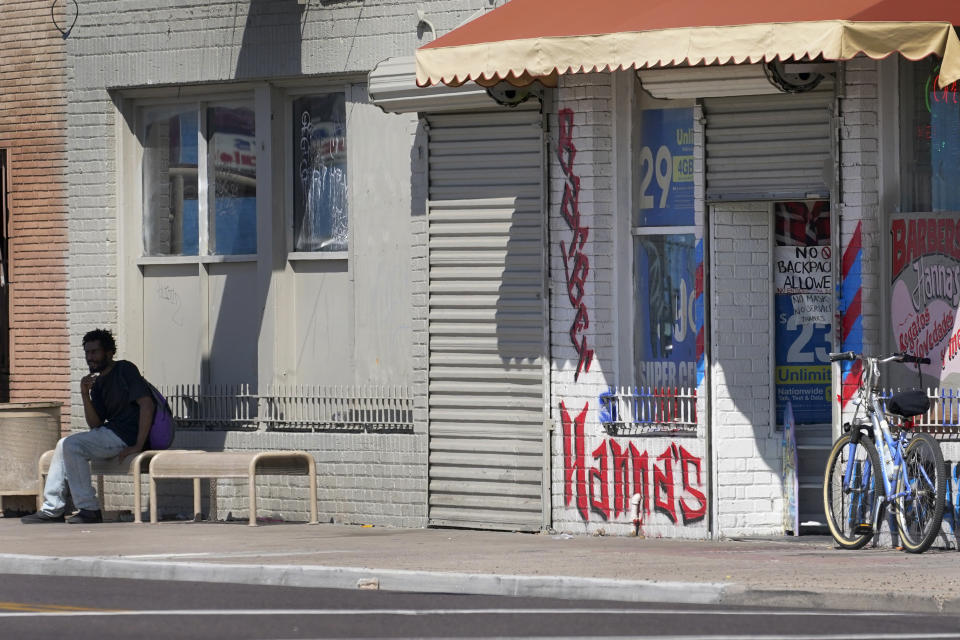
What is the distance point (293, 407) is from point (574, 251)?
9.81 ft

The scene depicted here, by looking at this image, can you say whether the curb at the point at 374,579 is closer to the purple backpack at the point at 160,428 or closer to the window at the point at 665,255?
the purple backpack at the point at 160,428

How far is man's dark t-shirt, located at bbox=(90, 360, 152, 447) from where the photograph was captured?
15781mm

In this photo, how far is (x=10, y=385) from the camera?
17266mm

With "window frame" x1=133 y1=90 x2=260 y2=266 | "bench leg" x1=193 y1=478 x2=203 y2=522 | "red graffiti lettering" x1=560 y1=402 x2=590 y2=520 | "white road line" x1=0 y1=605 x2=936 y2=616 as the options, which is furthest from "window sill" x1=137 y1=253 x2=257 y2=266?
"white road line" x1=0 y1=605 x2=936 y2=616

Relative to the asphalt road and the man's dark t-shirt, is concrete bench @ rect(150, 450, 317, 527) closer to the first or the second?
the man's dark t-shirt

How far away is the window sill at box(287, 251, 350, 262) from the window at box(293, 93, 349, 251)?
0.06m

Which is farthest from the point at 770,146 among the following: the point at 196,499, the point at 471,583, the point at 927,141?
the point at 196,499

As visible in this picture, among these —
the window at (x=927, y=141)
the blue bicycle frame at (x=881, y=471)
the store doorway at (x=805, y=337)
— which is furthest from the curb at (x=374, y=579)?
the window at (x=927, y=141)


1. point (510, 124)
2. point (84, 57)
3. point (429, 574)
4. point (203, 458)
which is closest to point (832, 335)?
point (510, 124)

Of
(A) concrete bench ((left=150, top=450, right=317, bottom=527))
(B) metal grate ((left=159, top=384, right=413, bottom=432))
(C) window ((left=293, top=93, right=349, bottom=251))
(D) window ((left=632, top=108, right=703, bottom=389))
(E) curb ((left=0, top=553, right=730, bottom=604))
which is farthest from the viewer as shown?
(C) window ((left=293, top=93, right=349, bottom=251))

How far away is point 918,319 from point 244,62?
6009mm

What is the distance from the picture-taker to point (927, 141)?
13.0 metres

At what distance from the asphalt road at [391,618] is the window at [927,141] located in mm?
4169

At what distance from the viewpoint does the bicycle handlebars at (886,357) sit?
40.4 ft
